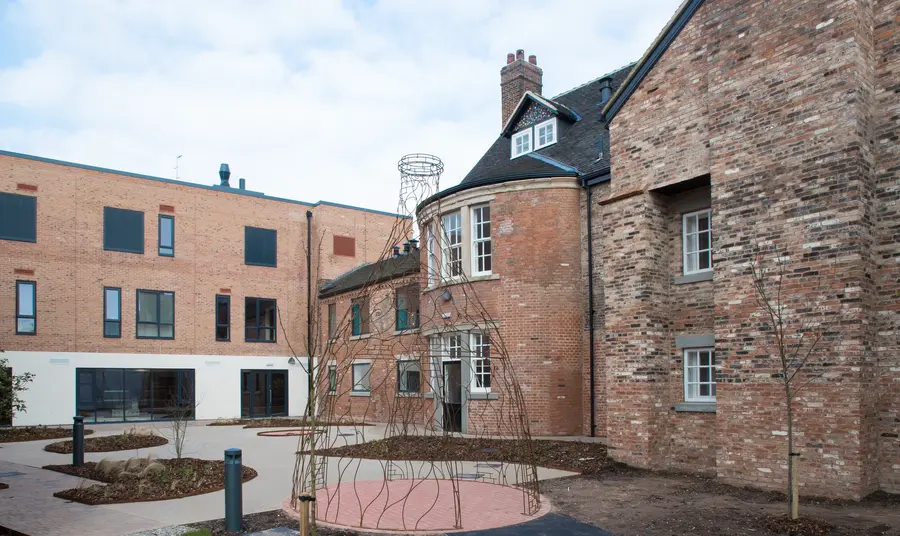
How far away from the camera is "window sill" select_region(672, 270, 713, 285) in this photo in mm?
12116

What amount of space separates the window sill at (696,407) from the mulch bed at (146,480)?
25.2ft

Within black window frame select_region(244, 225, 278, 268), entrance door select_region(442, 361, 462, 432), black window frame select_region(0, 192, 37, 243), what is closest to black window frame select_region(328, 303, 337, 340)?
black window frame select_region(244, 225, 278, 268)

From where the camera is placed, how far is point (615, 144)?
13461mm

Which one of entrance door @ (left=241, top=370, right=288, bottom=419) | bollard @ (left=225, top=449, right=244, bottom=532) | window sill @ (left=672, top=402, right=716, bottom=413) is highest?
window sill @ (left=672, top=402, right=716, bottom=413)

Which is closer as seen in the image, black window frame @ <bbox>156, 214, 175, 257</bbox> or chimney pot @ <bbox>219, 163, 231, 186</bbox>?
black window frame @ <bbox>156, 214, 175, 257</bbox>

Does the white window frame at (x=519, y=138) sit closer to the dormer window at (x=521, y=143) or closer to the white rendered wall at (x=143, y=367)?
the dormer window at (x=521, y=143)

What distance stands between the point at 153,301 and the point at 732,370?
2390 cm

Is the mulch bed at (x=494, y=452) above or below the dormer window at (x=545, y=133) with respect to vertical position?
below

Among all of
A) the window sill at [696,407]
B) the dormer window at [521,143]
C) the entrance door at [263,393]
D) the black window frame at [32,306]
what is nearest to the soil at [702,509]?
the window sill at [696,407]

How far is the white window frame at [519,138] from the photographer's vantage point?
2177 centimetres

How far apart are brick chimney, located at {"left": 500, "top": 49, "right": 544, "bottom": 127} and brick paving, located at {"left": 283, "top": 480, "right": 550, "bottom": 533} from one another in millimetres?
16249

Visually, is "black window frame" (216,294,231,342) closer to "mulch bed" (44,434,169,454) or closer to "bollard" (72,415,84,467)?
"mulch bed" (44,434,169,454)

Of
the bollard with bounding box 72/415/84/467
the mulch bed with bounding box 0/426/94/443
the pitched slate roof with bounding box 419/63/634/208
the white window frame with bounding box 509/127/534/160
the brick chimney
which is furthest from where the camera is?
the brick chimney

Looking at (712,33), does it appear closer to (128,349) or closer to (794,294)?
(794,294)
